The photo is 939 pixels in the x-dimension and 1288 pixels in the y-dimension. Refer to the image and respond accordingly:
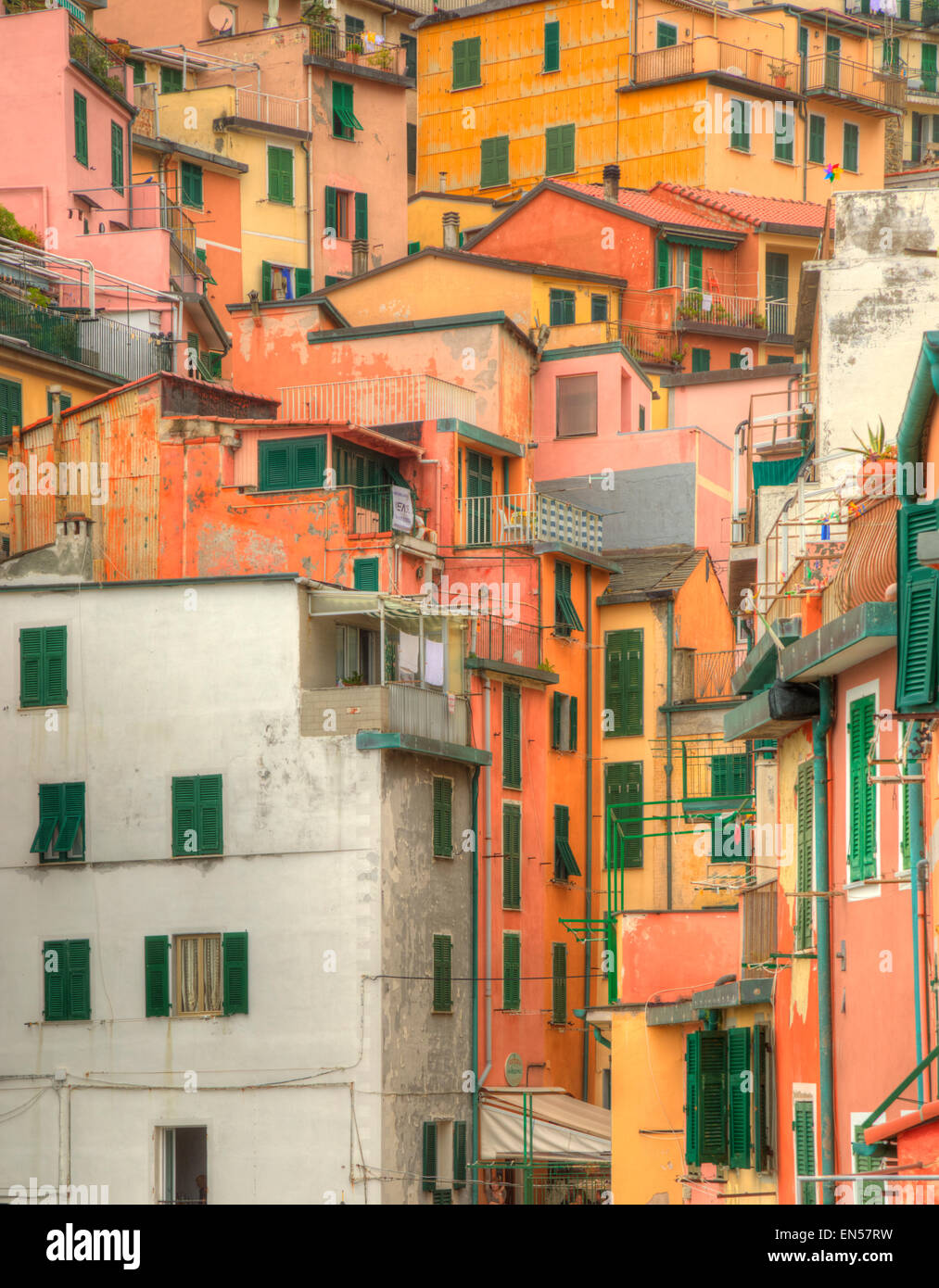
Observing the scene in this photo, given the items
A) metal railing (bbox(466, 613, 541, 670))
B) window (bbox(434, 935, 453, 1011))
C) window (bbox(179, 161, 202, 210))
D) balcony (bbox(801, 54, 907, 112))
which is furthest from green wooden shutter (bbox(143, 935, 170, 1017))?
balcony (bbox(801, 54, 907, 112))

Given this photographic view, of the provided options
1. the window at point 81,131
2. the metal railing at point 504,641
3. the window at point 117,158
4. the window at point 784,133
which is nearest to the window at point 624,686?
the metal railing at point 504,641

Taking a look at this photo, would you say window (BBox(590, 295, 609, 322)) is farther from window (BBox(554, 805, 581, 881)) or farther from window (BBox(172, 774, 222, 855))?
window (BBox(172, 774, 222, 855))

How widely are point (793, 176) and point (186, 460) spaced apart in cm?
3334

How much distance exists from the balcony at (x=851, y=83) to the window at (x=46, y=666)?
41.1 m

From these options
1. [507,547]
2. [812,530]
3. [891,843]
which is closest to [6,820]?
[507,547]

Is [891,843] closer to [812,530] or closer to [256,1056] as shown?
[812,530]

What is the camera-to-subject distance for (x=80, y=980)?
128 feet

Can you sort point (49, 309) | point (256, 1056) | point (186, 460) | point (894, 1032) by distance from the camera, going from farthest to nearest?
point (49, 309)
point (186, 460)
point (256, 1056)
point (894, 1032)

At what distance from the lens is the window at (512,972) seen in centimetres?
4297

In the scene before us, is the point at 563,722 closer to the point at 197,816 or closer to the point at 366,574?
the point at 366,574

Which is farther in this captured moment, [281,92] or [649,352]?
[281,92]

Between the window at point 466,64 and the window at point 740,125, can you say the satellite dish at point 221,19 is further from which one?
the window at point 740,125

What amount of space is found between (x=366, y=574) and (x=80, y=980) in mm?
9497
